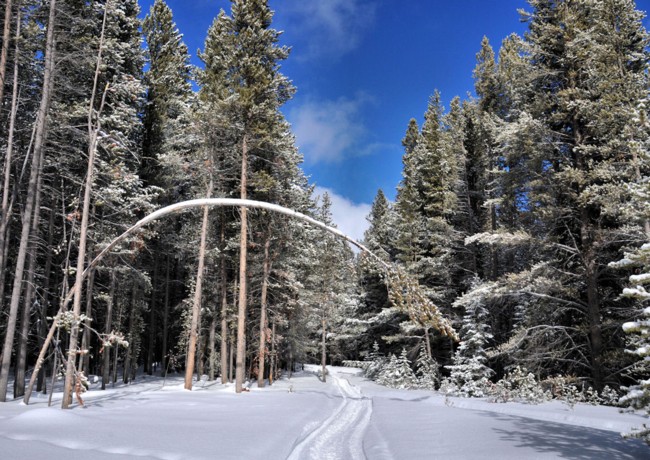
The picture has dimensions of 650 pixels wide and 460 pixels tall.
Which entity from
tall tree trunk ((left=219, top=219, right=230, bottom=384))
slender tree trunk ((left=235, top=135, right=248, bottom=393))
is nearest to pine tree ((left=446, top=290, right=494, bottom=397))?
slender tree trunk ((left=235, top=135, right=248, bottom=393))

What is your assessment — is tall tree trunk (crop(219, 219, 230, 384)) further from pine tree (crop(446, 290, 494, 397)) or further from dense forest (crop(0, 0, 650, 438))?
pine tree (crop(446, 290, 494, 397))

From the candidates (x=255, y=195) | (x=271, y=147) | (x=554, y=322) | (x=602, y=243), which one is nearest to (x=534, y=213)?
(x=602, y=243)

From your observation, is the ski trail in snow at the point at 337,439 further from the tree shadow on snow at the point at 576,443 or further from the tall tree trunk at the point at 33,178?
the tall tree trunk at the point at 33,178

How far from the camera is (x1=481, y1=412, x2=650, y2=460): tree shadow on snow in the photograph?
19.1ft

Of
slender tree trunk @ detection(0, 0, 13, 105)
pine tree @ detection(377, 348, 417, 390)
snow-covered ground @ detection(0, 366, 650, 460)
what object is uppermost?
slender tree trunk @ detection(0, 0, 13, 105)

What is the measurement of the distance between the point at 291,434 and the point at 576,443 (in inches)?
204

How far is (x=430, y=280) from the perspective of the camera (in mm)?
27625

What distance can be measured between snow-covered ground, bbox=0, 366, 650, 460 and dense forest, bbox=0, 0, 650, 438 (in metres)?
1.40

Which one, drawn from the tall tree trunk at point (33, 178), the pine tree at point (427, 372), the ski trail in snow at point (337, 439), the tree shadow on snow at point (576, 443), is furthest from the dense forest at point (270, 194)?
the ski trail in snow at point (337, 439)

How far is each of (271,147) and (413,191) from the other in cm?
1216

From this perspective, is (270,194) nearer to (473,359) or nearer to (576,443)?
(473,359)

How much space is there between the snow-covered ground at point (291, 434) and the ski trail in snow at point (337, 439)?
0.03 meters

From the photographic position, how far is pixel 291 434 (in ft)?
27.1

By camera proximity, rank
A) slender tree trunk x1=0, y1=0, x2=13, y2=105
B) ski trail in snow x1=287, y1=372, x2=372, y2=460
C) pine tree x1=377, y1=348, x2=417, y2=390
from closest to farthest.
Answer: ski trail in snow x1=287, y1=372, x2=372, y2=460
slender tree trunk x1=0, y1=0, x2=13, y2=105
pine tree x1=377, y1=348, x2=417, y2=390
